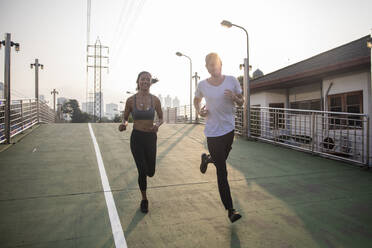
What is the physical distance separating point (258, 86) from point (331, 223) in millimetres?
14365

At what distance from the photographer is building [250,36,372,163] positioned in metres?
9.84

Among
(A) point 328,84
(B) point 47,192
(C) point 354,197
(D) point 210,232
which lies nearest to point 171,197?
(D) point 210,232

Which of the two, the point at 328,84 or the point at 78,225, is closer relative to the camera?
Answer: the point at 78,225

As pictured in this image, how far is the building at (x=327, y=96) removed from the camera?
9.84 m

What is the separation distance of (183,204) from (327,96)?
11865 millimetres

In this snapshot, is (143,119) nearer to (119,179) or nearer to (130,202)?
(130,202)

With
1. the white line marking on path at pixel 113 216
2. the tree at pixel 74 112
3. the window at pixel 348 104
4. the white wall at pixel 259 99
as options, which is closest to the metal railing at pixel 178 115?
the white wall at pixel 259 99

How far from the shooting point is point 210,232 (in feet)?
9.68

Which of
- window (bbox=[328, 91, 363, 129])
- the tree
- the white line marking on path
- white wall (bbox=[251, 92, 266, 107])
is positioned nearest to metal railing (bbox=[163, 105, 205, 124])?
white wall (bbox=[251, 92, 266, 107])

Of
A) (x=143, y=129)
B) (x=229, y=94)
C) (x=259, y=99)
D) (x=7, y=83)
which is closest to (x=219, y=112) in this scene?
(x=229, y=94)

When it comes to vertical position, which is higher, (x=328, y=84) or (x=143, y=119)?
(x=328, y=84)

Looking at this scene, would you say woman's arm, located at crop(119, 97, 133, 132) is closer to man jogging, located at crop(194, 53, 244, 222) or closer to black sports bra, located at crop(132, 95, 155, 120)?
black sports bra, located at crop(132, 95, 155, 120)

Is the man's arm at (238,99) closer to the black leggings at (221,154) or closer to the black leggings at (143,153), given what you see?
the black leggings at (221,154)

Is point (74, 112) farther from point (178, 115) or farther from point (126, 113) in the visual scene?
point (126, 113)
